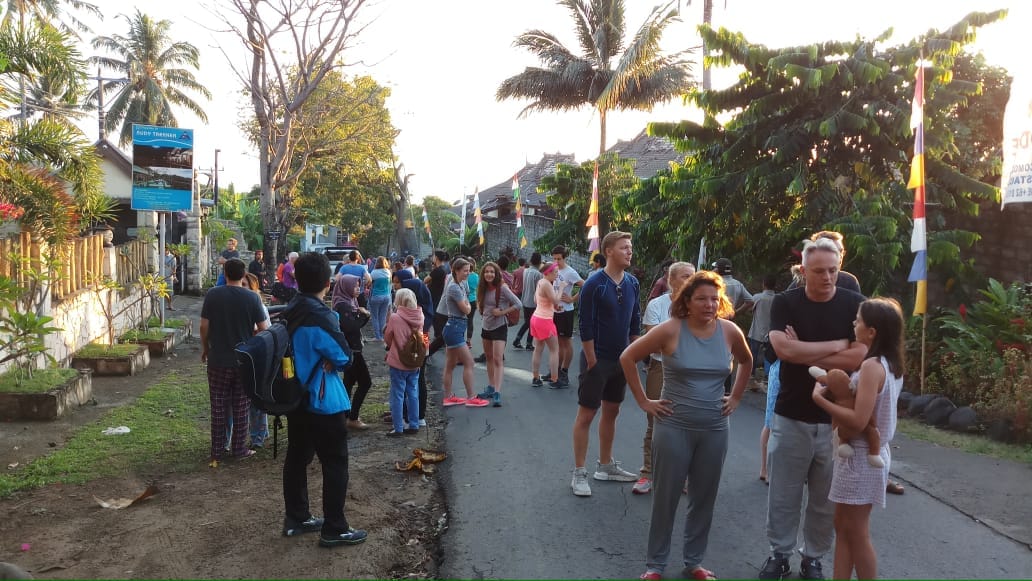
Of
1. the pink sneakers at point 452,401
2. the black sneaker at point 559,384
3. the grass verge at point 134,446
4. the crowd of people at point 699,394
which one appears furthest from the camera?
the black sneaker at point 559,384

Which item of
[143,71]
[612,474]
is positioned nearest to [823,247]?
[612,474]

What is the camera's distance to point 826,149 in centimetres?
1279

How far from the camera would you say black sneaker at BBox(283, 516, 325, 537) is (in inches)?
207

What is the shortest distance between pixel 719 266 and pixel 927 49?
525 cm

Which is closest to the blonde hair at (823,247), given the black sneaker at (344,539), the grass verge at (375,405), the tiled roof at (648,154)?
the black sneaker at (344,539)

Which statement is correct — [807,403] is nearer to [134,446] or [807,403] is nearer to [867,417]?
[867,417]

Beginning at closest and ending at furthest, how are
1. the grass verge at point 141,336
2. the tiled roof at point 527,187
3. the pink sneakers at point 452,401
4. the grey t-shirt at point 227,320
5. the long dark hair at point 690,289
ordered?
the long dark hair at point 690,289, the grey t-shirt at point 227,320, the pink sneakers at point 452,401, the grass verge at point 141,336, the tiled roof at point 527,187

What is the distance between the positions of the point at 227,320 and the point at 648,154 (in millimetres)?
33724

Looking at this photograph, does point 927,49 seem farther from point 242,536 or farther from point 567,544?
point 242,536

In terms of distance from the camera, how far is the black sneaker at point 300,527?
17.3 feet

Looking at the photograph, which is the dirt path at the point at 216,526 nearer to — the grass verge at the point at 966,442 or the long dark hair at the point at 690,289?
the long dark hair at the point at 690,289

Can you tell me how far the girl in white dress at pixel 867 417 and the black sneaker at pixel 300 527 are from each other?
124 inches

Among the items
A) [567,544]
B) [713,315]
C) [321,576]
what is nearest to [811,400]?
[713,315]

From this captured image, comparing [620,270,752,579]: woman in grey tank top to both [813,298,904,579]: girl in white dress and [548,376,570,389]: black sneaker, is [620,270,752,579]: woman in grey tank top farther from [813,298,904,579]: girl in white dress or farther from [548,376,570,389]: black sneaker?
[548,376,570,389]: black sneaker
